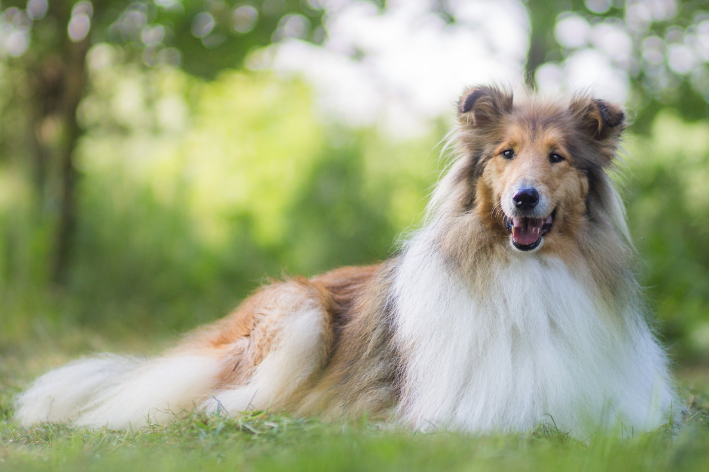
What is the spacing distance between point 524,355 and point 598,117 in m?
1.44

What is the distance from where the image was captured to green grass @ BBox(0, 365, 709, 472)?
229 centimetres

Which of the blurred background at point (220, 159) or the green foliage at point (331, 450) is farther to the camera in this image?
the blurred background at point (220, 159)

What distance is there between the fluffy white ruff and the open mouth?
0.08 metres

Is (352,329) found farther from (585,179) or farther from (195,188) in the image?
(195,188)

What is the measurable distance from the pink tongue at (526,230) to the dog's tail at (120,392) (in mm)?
2075

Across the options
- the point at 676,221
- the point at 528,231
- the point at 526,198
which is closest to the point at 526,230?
Answer: the point at 528,231

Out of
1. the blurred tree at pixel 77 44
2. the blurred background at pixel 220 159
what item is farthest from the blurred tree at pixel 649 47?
the blurred tree at pixel 77 44

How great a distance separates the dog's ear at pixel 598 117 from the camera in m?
3.50

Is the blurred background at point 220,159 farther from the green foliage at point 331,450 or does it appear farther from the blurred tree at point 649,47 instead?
the green foliage at point 331,450

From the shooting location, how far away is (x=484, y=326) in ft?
10.6

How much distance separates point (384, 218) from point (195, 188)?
9.62ft

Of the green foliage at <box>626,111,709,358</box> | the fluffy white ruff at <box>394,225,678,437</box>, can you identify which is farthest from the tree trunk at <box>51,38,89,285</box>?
the green foliage at <box>626,111,709,358</box>

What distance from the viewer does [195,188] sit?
926 centimetres

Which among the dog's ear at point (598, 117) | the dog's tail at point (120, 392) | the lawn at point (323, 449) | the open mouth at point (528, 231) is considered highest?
the dog's ear at point (598, 117)
